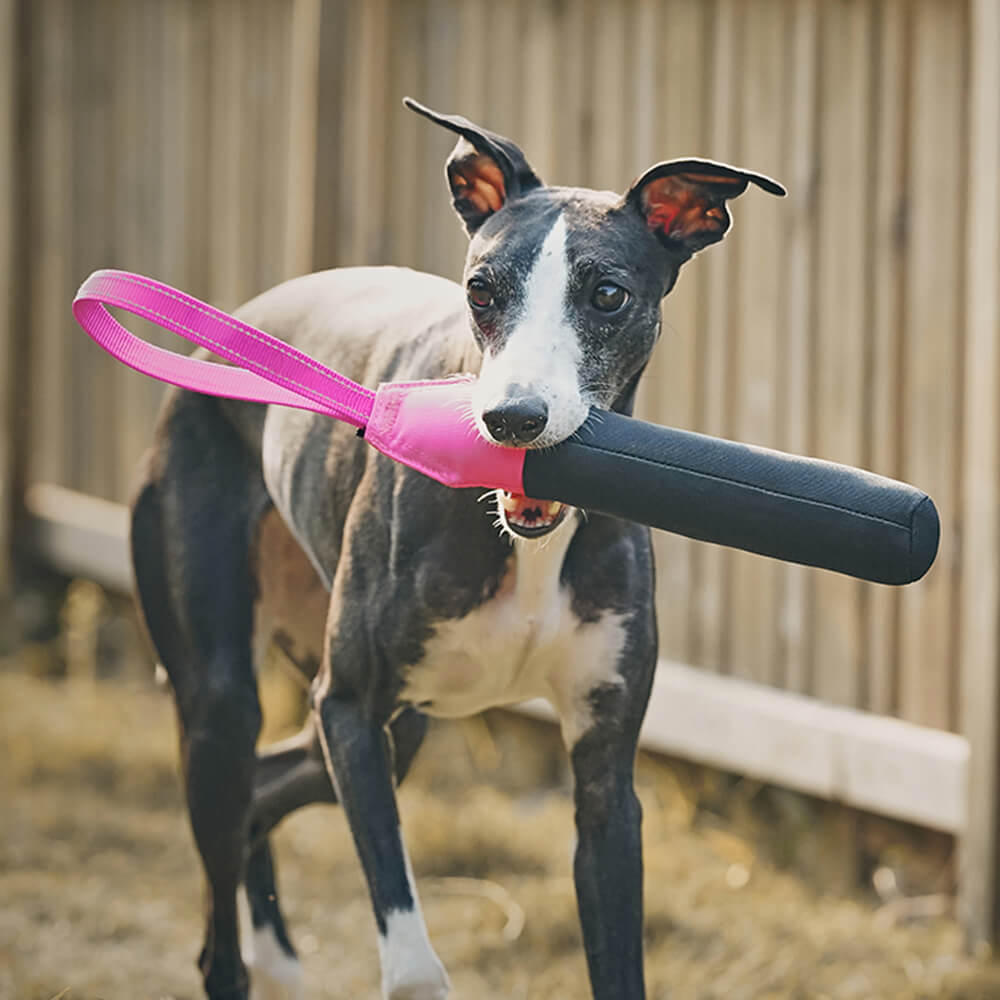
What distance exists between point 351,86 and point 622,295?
3.12m

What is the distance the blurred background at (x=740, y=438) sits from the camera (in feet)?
12.9

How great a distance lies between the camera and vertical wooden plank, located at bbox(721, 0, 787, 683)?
14.4ft

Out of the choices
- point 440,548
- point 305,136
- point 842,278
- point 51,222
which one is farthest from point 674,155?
point 51,222

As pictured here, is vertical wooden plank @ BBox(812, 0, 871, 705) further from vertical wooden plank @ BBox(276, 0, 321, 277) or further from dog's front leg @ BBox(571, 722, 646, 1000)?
dog's front leg @ BBox(571, 722, 646, 1000)

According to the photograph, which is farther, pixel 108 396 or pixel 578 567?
pixel 108 396

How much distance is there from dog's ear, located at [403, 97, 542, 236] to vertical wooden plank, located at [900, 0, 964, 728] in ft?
5.69

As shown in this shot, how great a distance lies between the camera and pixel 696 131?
4.55m

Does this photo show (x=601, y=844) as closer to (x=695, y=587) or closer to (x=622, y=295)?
(x=622, y=295)

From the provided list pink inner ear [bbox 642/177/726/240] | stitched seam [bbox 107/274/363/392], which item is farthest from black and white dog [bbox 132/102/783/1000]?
stitched seam [bbox 107/274/363/392]

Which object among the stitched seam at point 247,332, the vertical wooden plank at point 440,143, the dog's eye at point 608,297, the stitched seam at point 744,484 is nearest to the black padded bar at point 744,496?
the stitched seam at point 744,484

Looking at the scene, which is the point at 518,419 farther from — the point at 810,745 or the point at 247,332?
the point at 810,745

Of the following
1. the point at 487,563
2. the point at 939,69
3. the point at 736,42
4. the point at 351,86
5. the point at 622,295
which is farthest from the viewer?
the point at 351,86

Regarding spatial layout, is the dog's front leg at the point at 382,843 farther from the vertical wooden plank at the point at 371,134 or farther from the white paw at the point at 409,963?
the vertical wooden plank at the point at 371,134

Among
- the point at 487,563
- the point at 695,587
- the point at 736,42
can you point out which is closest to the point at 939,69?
the point at 736,42
